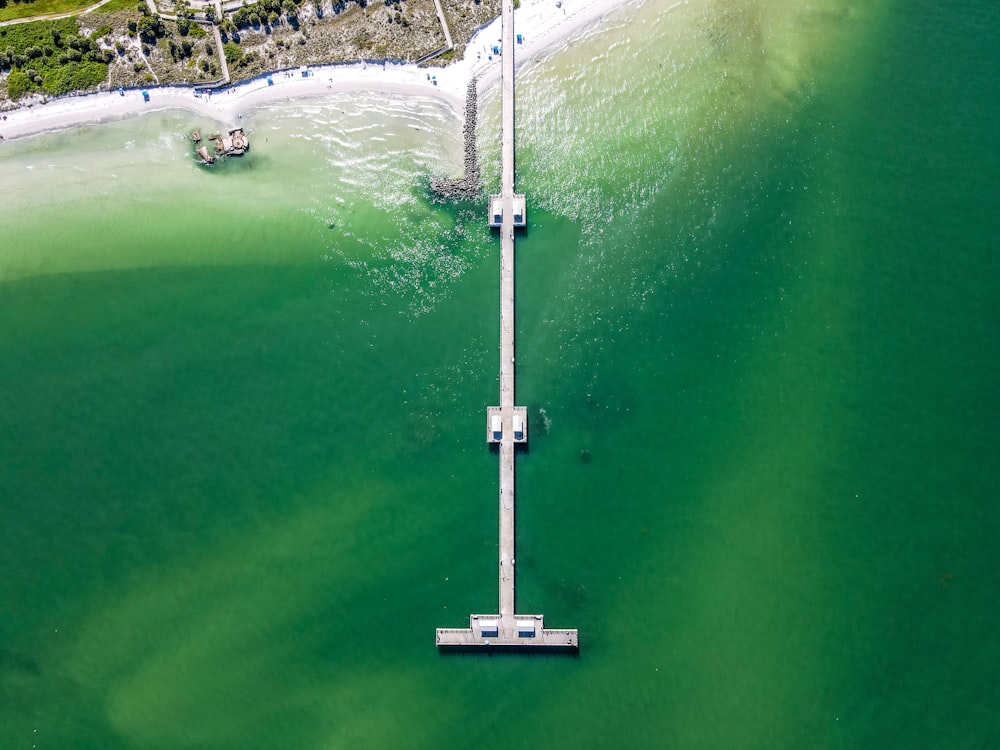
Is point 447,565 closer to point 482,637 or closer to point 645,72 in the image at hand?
point 482,637

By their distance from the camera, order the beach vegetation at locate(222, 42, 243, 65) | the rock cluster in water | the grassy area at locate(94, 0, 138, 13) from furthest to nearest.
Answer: the grassy area at locate(94, 0, 138, 13) → the beach vegetation at locate(222, 42, 243, 65) → the rock cluster in water

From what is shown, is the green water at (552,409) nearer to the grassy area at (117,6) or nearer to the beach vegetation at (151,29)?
the beach vegetation at (151,29)

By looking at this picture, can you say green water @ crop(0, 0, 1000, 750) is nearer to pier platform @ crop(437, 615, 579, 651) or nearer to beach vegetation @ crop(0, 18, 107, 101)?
pier platform @ crop(437, 615, 579, 651)

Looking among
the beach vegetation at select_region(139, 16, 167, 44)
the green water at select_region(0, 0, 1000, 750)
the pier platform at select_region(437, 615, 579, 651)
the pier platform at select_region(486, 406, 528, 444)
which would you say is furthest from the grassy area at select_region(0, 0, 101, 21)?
Result: the pier platform at select_region(437, 615, 579, 651)

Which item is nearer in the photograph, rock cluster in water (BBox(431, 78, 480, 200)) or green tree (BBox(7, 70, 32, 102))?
rock cluster in water (BBox(431, 78, 480, 200))

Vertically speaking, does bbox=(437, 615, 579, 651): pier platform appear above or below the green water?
below

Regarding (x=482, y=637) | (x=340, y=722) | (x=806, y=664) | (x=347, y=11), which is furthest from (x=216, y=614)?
(x=347, y=11)

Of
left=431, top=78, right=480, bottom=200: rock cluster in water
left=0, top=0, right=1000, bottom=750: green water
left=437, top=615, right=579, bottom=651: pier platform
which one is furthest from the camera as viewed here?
left=431, top=78, right=480, bottom=200: rock cluster in water
